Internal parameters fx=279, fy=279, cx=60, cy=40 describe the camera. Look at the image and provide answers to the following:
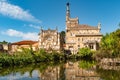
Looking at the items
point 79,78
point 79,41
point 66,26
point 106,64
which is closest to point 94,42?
point 79,41

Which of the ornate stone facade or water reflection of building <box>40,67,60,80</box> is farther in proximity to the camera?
the ornate stone facade

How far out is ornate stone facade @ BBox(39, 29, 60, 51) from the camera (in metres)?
69.6

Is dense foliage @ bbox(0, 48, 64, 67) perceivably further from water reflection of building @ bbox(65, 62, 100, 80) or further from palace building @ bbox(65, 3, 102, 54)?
palace building @ bbox(65, 3, 102, 54)

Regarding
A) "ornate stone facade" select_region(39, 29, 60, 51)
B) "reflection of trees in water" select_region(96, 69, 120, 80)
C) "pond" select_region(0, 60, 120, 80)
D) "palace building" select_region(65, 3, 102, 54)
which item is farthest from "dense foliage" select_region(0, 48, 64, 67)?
"reflection of trees in water" select_region(96, 69, 120, 80)

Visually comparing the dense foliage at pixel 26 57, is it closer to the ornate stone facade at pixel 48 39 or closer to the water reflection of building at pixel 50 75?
the water reflection of building at pixel 50 75

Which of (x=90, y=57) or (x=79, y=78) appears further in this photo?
(x=90, y=57)

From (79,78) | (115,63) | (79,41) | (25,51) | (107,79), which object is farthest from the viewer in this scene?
(79,41)

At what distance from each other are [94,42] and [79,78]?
151 feet

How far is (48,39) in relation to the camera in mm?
70562

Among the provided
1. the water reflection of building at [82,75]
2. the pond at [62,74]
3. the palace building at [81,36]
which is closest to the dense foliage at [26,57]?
the pond at [62,74]

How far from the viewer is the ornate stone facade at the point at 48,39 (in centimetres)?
6956

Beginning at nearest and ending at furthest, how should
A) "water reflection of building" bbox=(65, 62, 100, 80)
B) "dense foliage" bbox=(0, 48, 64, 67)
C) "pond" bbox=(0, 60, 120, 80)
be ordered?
1. "water reflection of building" bbox=(65, 62, 100, 80)
2. "pond" bbox=(0, 60, 120, 80)
3. "dense foliage" bbox=(0, 48, 64, 67)

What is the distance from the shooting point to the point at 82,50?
64188mm

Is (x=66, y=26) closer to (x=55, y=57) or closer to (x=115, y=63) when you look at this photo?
(x=55, y=57)
